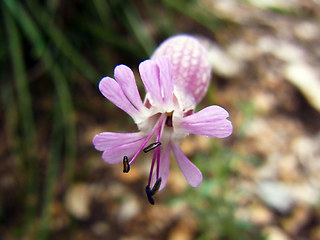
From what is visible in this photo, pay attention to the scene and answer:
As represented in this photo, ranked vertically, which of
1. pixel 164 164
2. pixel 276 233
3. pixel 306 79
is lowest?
pixel 276 233

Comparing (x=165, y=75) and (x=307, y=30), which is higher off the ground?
(x=165, y=75)

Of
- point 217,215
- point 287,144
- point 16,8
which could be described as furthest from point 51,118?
point 287,144

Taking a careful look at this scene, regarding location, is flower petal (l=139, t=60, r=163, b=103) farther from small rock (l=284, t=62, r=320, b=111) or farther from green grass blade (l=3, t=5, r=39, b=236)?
small rock (l=284, t=62, r=320, b=111)

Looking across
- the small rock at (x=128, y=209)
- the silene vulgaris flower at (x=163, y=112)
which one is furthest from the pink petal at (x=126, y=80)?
the small rock at (x=128, y=209)

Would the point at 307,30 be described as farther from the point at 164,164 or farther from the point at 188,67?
the point at 164,164

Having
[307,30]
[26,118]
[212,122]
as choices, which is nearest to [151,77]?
[212,122]

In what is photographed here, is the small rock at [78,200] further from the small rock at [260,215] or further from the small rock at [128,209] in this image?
the small rock at [260,215]
